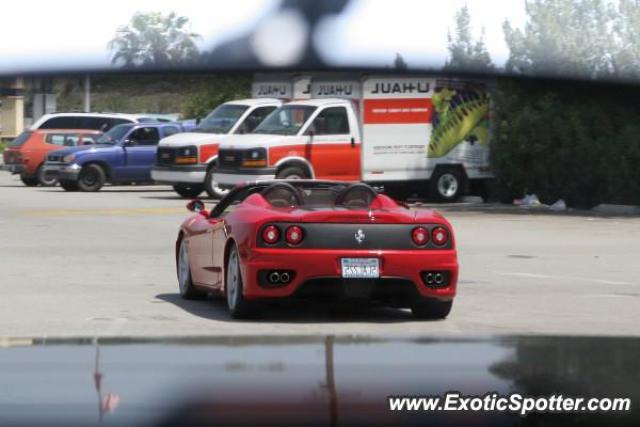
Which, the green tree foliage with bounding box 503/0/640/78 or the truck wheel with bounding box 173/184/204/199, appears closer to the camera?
the green tree foliage with bounding box 503/0/640/78

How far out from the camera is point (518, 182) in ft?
15.2

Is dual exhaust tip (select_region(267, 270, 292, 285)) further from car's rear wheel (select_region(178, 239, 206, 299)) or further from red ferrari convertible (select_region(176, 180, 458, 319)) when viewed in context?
car's rear wheel (select_region(178, 239, 206, 299))

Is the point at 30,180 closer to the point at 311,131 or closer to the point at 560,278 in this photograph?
the point at 311,131

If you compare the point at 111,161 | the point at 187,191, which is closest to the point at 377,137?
the point at 187,191

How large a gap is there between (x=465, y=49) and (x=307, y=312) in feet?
30.4

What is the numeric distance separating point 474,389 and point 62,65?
5.60 metres

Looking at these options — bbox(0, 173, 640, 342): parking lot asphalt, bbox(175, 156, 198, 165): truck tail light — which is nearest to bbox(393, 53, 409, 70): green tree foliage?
bbox(0, 173, 640, 342): parking lot asphalt

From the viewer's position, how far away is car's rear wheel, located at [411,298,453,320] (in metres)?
10.2

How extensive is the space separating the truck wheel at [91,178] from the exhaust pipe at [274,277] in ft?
73.3

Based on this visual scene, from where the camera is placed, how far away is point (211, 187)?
27.9m

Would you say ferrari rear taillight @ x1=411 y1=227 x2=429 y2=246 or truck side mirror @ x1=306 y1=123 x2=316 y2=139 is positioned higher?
truck side mirror @ x1=306 y1=123 x2=316 y2=139

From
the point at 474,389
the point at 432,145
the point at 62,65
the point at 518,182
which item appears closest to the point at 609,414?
the point at 474,389

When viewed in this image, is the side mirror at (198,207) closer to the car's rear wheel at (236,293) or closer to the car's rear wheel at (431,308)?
the car's rear wheel at (236,293)

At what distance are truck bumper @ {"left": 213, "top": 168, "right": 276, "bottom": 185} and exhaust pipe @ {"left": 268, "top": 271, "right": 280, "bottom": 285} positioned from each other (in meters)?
14.5
